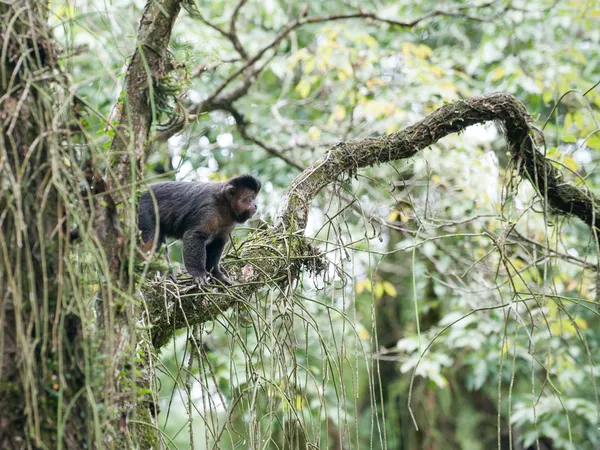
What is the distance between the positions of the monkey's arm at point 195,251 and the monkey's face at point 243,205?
34 cm

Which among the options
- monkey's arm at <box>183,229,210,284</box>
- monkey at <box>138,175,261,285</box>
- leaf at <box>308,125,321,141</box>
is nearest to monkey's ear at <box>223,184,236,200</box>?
monkey at <box>138,175,261,285</box>

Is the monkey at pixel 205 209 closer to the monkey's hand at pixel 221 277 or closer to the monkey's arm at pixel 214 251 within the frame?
the monkey's arm at pixel 214 251

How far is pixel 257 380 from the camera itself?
287 cm

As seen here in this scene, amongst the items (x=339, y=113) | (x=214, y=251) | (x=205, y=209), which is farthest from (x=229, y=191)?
(x=339, y=113)

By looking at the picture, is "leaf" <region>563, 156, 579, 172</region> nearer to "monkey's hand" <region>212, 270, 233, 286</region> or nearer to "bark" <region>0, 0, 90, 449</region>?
"monkey's hand" <region>212, 270, 233, 286</region>

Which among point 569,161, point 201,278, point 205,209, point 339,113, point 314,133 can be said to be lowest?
point 201,278

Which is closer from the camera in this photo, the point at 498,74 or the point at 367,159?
the point at 367,159

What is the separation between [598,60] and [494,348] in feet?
14.7

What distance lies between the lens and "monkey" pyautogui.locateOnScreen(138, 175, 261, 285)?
18.2 ft

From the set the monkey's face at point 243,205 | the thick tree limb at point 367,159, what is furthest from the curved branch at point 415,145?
the monkey's face at point 243,205

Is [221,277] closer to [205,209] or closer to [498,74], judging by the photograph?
[205,209]

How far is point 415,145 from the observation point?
14.9 ft

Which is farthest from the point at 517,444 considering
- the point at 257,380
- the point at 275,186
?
the point at 257,380

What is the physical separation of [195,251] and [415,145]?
193cm
